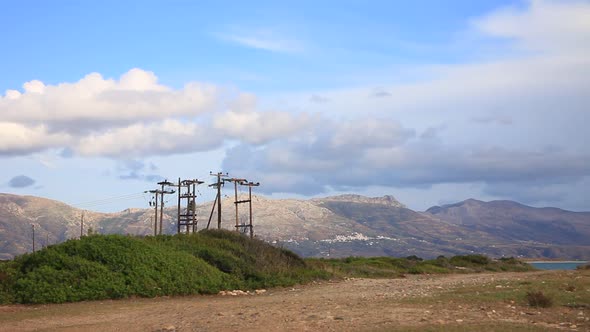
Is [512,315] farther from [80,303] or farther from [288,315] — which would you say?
[80,303]

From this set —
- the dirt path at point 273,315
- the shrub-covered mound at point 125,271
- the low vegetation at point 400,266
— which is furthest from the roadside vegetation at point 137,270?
the low vegetation at point 400,266

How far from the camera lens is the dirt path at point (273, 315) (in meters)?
17.2

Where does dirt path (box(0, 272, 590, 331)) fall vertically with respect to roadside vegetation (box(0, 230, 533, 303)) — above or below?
below

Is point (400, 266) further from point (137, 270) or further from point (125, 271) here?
point (125, 271)

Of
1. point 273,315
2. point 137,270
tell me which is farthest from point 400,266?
point 273,315

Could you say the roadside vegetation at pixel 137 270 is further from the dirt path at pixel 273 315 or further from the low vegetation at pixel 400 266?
the low vegetation at pixel 400 266

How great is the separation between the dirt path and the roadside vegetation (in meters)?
0.95

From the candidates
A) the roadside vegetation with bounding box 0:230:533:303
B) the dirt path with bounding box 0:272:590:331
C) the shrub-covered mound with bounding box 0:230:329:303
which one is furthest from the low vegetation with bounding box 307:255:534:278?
the dirt path with bounding box 0:272:590:331

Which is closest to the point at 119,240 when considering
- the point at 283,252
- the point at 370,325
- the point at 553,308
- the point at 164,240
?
the point at 164,240

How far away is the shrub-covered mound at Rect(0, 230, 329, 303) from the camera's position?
25.9m

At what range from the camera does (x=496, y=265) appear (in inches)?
2345

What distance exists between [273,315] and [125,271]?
10.6m

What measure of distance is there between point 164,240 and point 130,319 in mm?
15530

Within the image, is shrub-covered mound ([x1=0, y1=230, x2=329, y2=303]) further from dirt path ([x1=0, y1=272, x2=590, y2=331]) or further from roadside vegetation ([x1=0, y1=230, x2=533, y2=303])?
dirt path ([x1=0, y1=272, x2=590, y2=331])
